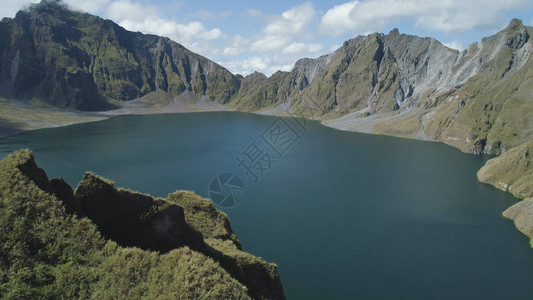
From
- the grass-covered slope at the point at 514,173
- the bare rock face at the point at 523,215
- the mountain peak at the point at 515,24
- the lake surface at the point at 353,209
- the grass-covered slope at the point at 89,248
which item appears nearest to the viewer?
the grass-covered slope at the point at 89,248

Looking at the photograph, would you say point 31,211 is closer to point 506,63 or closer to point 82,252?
point 82,252

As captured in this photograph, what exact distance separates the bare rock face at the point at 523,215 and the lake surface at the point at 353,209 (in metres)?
1.41

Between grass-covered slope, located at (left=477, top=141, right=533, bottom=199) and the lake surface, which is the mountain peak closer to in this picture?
the lake surface

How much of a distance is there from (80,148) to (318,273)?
4714 inches

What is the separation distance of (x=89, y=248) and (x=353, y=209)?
197 ft

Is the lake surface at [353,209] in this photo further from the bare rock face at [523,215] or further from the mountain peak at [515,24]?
the mountain peak at [515,24]

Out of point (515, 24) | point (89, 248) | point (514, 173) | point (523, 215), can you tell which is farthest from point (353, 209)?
point (515, 24)

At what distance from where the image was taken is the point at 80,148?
132250mm

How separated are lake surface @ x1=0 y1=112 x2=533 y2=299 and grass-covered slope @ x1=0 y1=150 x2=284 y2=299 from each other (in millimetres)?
24867

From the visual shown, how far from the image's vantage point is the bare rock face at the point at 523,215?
60438mm

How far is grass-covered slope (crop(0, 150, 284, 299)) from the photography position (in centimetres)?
1831

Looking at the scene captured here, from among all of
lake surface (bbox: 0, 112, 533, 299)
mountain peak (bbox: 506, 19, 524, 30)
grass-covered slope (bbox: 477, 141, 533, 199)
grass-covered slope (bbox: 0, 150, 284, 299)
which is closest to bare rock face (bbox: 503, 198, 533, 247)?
lake surface (bbox: 0, 112, 533, 299)

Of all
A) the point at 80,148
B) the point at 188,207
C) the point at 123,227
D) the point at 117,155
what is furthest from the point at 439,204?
the point at 80,148

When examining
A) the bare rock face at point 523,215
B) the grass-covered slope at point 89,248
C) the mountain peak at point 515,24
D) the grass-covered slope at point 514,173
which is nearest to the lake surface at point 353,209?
the bare rock face at point 523,215
